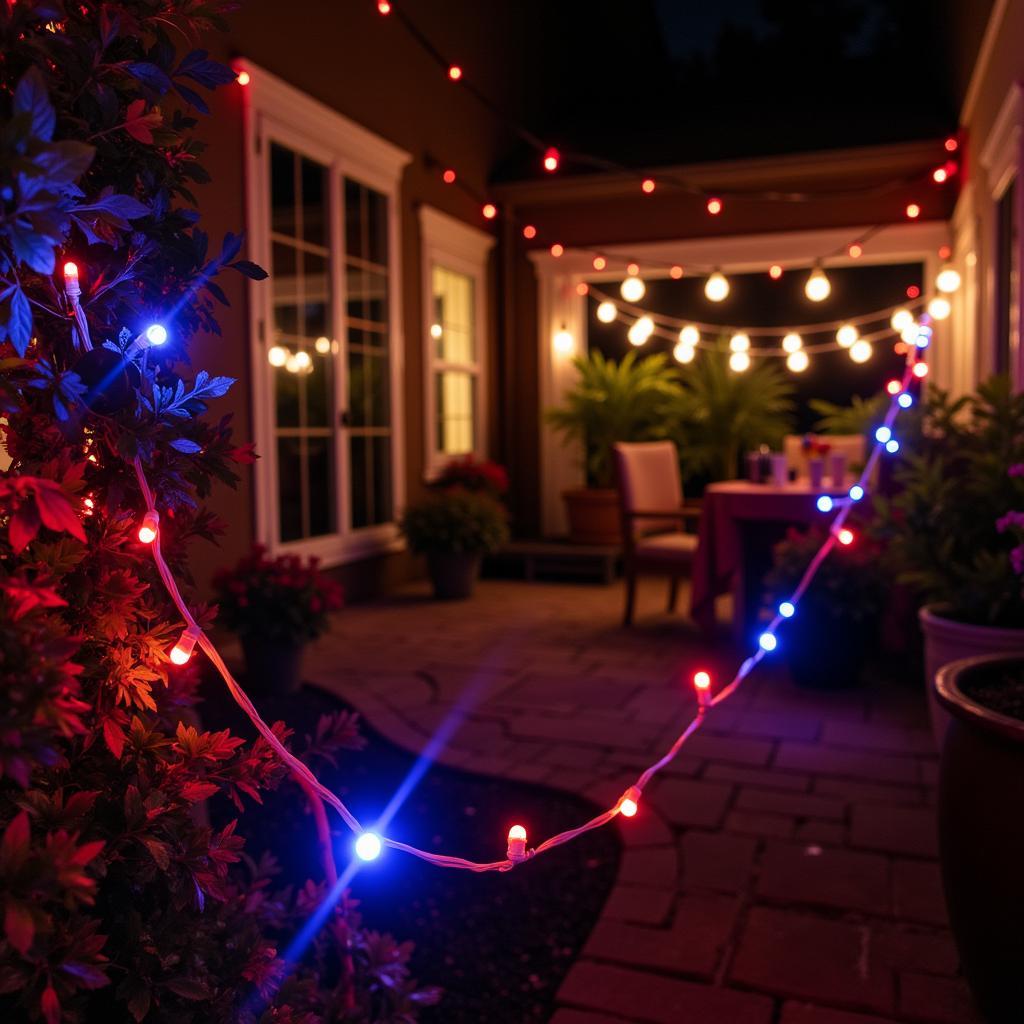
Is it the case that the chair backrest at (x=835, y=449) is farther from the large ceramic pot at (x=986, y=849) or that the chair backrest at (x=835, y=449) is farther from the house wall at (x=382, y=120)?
the large ceramic pot at (x=986, y=849)

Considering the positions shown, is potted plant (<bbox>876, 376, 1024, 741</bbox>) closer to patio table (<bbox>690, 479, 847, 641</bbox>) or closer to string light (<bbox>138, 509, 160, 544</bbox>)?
patio table (<bbox>690, 479, 847, 641</bbox>)

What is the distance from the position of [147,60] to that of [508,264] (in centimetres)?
715

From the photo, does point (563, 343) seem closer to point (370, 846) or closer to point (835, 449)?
point (835, 449)

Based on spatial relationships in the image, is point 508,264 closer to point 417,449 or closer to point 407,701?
point 417,449

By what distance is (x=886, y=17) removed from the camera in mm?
10820

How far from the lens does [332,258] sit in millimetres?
5766

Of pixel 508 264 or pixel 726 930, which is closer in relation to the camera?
pixel 726 930

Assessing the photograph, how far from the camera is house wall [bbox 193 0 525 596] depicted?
4766 millimetres

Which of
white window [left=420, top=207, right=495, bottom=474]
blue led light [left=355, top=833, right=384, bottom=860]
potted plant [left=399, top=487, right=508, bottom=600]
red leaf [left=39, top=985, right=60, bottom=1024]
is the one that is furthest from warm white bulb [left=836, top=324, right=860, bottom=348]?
red leaf [left=39, top=985, right=60, bottom=1024]

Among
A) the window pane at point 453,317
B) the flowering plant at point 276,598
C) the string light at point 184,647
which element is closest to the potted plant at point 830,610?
the flowering plant at point 276,598

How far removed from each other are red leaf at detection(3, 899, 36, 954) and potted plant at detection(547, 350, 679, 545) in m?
6.75

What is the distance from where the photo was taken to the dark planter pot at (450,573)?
6.18 meters

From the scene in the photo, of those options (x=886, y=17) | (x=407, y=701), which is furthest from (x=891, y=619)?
(x=886, y=17)

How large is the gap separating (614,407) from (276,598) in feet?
14.3
